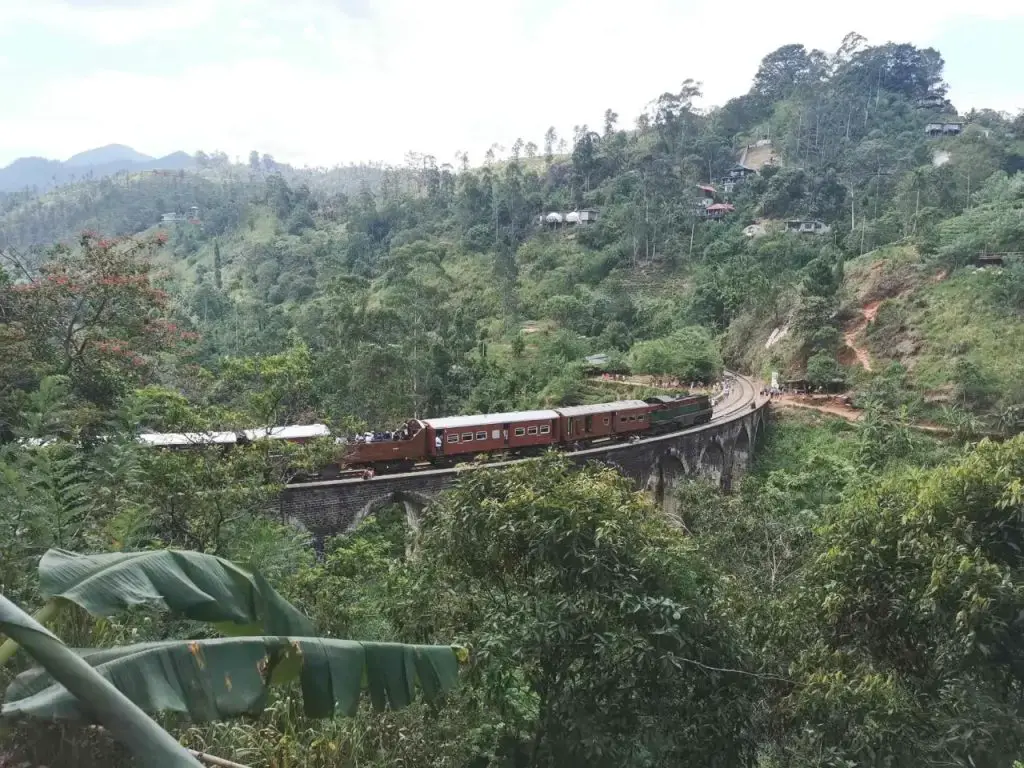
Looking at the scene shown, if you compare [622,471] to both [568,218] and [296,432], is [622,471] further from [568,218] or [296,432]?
[568,218]

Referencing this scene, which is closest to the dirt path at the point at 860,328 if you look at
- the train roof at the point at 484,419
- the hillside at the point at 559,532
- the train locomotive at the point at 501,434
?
the hillside at the point at 559,532

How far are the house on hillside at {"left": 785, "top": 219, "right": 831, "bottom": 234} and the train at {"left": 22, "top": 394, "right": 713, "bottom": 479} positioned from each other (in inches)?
1329

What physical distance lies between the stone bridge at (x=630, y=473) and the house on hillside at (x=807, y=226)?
64.4 ft

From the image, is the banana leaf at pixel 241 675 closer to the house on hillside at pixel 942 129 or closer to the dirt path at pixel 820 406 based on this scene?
the dirt path at pixel 820 406

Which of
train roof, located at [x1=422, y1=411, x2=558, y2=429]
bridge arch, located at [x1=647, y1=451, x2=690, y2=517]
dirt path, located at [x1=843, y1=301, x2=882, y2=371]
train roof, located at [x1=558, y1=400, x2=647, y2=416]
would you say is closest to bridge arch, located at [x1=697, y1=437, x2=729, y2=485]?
bridge arch, located at [x1=647, y1=451, x2=690, y2=517]

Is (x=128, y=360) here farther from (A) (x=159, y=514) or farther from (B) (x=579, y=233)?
(B) (x=579, y=233)

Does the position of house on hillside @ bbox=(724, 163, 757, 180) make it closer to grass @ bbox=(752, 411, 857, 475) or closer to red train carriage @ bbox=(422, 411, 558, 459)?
grass @ bbox=(752, 411, 857, 475)

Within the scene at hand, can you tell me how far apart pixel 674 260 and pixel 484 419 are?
35.7 metres

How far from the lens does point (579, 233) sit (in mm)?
54719

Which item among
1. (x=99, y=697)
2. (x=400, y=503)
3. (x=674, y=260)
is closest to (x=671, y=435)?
(x=400, y=503)

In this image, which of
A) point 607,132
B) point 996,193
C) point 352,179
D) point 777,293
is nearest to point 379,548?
point 777,293

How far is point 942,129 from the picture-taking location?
209 ft

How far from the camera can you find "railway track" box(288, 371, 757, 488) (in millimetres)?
14383

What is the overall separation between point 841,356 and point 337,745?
31611mm
